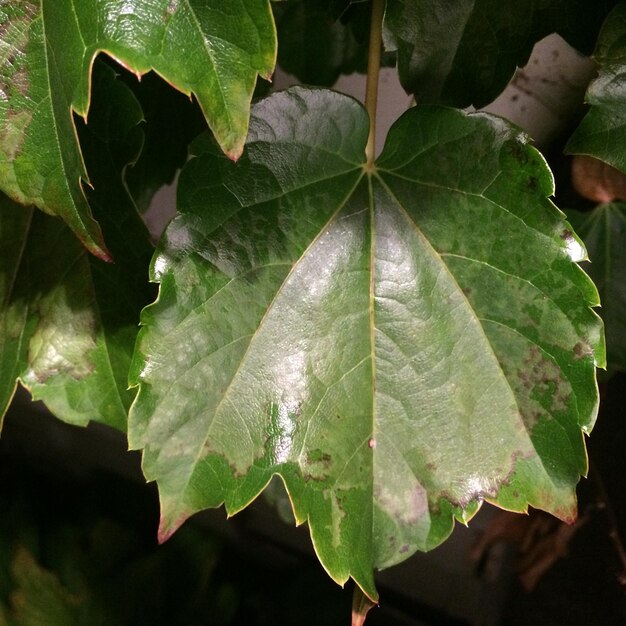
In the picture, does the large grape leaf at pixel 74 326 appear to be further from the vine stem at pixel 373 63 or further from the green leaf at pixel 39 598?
the green leaf at pixel 39 598

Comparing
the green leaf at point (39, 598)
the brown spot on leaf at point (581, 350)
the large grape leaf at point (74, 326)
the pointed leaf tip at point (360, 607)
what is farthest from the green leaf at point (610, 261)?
the green leaf at point (39, 598)

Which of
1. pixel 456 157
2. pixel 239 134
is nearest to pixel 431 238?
pixel 456 157

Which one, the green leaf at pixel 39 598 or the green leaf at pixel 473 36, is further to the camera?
the green leaf at pixel 39 598

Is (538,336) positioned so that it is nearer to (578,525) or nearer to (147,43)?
(147,43)

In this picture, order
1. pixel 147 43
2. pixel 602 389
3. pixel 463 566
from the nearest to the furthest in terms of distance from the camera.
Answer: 1. pixel 147 43
2. pixel 602 389
3. pixel 463 566

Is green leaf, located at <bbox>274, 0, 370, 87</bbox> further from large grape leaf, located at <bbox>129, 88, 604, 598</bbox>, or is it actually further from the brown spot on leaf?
the brown spot on leaf
